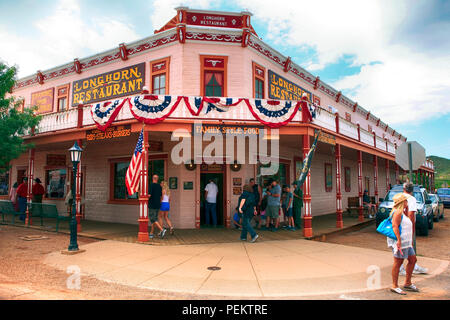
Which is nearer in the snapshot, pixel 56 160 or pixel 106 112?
pixel 106 112

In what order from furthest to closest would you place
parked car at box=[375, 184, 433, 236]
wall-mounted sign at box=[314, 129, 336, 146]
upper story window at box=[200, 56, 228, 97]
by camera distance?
upper story window at box=[200, 56, 228, 97]
wall-mounted sign at box=[314, 129, 336, 146]
parked car at box=[375, 184, 433, 236]

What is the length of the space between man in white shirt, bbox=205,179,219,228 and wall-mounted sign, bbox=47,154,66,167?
8.28 m

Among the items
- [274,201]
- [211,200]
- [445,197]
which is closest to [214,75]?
[211,200]

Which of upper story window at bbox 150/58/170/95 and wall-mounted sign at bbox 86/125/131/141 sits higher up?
upper story window at bbox 150/58/170/95

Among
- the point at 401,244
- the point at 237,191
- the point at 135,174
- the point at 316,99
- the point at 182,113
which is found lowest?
the point at 401,244

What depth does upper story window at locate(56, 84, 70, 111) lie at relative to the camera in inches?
598

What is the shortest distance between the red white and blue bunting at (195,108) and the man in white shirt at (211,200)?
10.8 feet

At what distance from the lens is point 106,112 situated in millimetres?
10477

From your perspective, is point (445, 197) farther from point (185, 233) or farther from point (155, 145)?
point (155, 145)

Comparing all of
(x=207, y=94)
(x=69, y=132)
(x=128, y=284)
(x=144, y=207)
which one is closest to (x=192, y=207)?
(x=144, y=207)

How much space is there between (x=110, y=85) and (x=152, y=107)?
17.7 feet

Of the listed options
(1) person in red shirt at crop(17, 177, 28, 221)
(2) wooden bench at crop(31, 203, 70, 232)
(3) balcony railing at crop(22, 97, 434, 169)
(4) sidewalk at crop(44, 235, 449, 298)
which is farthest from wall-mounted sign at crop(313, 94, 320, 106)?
(1) person in red shirt at crop(17, 177, 28, 221)

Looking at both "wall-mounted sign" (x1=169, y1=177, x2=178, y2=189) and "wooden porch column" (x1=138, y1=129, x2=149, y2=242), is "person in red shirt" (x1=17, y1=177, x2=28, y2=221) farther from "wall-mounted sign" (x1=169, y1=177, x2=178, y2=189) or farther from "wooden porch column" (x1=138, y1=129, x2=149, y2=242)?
"wooden porch column" (x1=138, y1=129, x2=149, y2=242)

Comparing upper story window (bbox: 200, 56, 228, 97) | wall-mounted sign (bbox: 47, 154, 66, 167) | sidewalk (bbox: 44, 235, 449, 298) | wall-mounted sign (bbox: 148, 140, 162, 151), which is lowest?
sidewalk (bbox: 44, 235, 449, 298)
